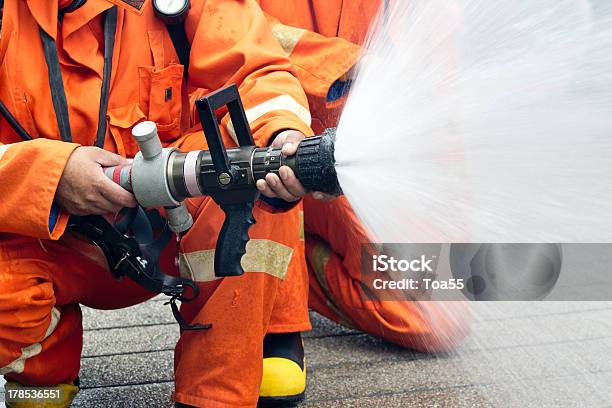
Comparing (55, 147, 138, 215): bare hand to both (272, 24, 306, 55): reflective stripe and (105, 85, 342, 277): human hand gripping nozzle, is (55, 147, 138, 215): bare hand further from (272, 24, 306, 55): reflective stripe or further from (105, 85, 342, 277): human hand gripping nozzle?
(272, 24, 306, 55): reflective stripe

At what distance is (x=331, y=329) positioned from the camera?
9.06 feet

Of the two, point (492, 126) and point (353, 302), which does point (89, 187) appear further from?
point (353, 302)

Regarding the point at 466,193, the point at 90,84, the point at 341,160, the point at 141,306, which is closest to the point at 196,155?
the point at 341,160

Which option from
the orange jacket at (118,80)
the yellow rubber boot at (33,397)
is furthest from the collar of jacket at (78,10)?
the yellow rubber boot at (33,397)

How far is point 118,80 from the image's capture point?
2066mm

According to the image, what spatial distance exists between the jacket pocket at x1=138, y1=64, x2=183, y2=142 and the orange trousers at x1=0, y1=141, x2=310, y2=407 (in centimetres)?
13

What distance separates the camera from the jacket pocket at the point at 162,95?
2076 mm

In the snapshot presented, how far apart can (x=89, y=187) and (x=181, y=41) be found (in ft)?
1.70

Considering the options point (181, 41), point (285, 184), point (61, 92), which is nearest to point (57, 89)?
point (61, 92)

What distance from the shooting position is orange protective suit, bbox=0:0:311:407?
1872mm

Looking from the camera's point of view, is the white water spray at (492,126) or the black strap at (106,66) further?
the black strap at (106,66)

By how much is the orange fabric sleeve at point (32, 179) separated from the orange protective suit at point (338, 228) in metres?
0.95

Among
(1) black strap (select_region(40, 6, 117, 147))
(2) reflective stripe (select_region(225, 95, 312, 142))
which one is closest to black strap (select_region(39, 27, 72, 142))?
(1) black strap (select_region(40, 6, 117, 147))

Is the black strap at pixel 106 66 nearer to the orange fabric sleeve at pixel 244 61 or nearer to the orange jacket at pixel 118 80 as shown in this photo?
the orange jacket at pixel 118 80
